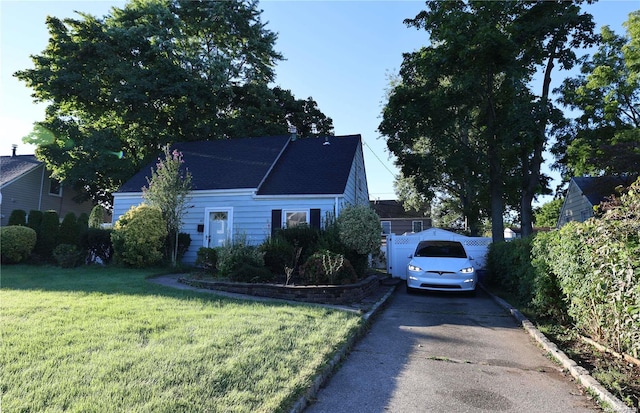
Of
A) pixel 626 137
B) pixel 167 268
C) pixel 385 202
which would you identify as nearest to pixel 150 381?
pixel 167 268

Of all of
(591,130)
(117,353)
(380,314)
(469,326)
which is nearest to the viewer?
(117,353)

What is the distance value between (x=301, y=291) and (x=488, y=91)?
15153mm

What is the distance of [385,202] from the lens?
47.9m

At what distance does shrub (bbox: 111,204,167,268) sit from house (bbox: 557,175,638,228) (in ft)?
53.7

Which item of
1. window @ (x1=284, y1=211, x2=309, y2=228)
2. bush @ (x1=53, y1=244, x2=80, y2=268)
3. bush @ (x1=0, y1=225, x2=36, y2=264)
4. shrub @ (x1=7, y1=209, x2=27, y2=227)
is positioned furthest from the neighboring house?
bush @ (x1=0, y1=225, x2=36, y2=264)

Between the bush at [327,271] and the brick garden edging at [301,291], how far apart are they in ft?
1.21

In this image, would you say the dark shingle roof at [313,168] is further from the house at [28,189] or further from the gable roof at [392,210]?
the gable roof at [392,210]

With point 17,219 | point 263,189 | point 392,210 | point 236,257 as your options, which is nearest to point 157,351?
point 236,257

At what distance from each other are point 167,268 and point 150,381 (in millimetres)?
10011

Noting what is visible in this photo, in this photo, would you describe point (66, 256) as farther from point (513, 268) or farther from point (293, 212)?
point (513, 268)

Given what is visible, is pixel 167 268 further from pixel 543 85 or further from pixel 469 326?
pixel 543 85

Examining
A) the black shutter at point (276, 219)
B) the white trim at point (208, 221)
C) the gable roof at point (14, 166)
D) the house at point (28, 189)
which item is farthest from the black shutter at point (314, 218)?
the gable roof at point (14, 166)

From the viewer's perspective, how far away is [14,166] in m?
25.7

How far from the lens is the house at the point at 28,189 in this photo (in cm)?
2356
